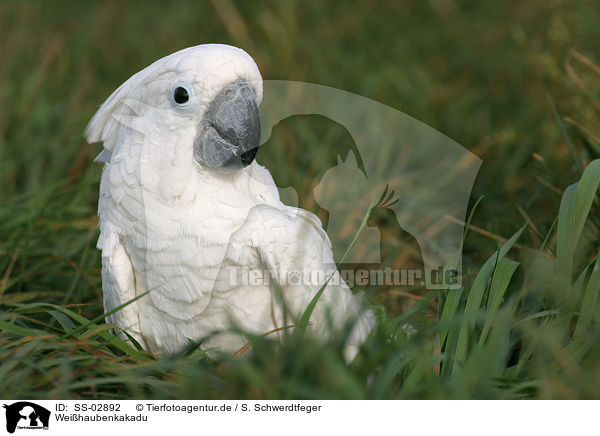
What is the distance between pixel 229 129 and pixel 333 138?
5.50ft

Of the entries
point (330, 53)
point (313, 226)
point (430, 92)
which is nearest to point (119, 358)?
point (313, 226)

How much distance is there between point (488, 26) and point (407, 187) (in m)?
2.55

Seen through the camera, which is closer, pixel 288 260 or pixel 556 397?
pixel 556 397

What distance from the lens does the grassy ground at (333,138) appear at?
5.65 feet

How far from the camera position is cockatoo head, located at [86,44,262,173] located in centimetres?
191

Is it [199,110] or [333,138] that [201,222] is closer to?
[199,110]

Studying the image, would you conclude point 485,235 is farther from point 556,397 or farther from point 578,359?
point 556,397

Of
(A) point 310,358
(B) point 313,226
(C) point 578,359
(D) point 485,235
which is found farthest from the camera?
(D) point 485,235

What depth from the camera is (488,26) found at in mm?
5148
